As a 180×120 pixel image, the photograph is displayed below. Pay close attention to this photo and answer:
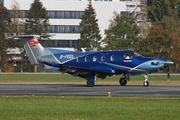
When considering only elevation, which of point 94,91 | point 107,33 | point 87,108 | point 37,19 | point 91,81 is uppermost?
point 37,19

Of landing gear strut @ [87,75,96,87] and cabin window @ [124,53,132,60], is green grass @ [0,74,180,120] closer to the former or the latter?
landing gear strut @ [87,75,96,87]

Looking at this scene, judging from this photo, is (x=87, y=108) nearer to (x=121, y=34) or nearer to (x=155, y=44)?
(x=155, y=44)

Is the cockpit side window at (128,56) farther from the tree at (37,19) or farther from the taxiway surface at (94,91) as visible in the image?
the tree at (37,19)

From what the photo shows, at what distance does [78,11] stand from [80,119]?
300 ft

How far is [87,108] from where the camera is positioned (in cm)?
2309

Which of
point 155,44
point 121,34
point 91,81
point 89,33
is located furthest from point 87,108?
point 89,33

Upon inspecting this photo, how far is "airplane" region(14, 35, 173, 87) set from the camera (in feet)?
141

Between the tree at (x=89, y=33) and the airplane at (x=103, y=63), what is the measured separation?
52.9 meters

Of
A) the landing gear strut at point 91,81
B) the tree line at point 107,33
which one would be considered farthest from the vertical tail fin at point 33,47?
the tree line at point 107,33

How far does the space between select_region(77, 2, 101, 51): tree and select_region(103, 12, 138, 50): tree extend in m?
2.32

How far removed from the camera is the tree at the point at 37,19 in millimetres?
101312

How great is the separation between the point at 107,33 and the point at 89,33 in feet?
12.6

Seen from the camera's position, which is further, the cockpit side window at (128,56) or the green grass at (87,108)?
the cockpit side window at (128,56)

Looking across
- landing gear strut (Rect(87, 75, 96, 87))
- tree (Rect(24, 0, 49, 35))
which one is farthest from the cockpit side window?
tree (Rect(24, 0, 49, 35))
